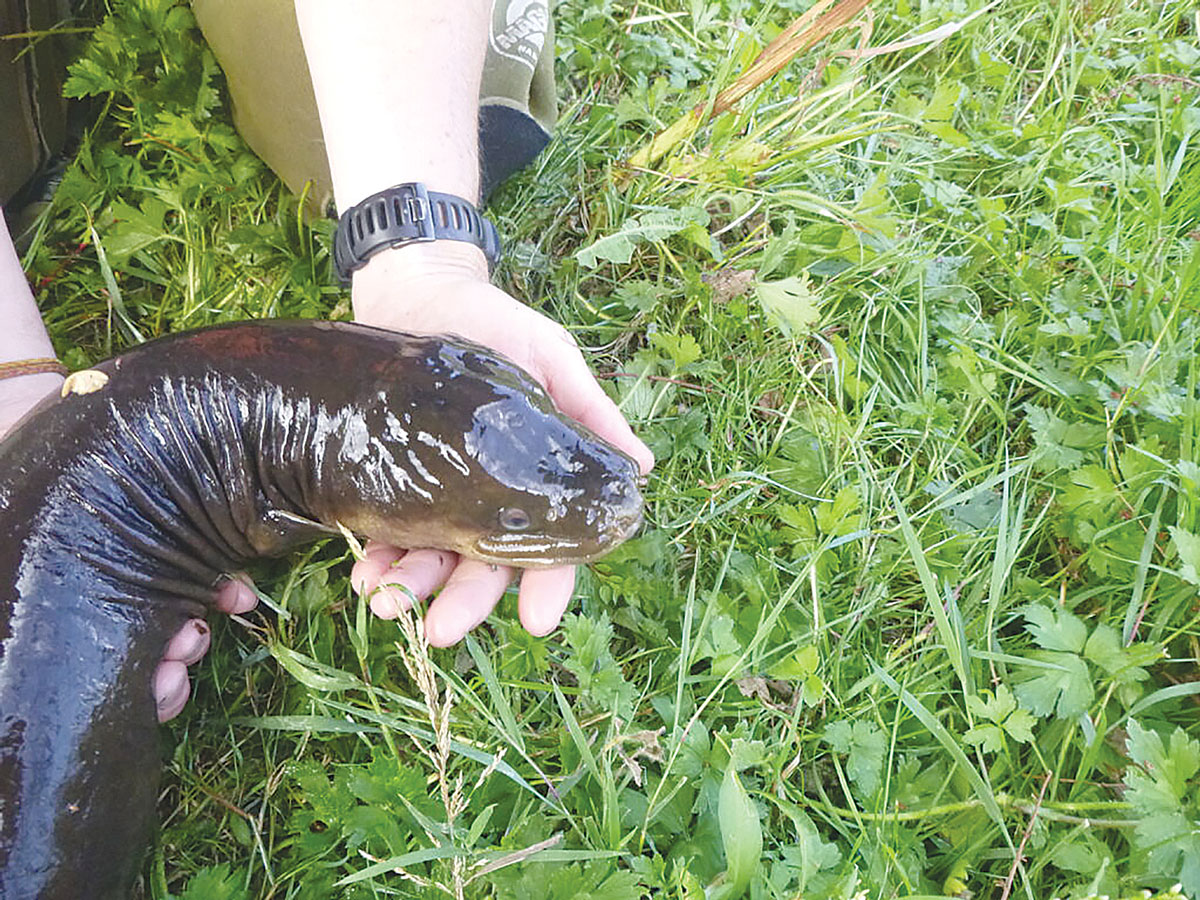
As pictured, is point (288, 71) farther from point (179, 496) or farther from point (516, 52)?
point (179, 496)

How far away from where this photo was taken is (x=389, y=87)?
255 centimetres

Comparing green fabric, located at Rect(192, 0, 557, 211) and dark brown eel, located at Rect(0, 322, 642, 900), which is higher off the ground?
green fabric, located at Rect(192, 0, 557, 211)

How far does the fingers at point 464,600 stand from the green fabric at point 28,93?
2.33 m

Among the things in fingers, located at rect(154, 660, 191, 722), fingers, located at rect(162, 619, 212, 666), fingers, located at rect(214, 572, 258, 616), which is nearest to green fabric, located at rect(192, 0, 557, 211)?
fingers, located at rect(214, 572, 258, 616)

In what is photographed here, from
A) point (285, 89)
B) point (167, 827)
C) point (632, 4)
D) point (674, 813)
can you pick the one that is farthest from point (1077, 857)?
point (632, 4)

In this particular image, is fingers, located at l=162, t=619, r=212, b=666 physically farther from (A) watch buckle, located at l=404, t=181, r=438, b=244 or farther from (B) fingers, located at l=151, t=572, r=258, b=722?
(A) watch buckle, located at l=404, t=181, r=438, b=244

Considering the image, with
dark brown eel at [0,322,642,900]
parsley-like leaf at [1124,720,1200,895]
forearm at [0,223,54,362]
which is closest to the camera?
parsley-like leaf at [1124,720,1200,895]

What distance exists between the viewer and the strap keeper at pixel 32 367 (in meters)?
2.52

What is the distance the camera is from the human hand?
2078mm

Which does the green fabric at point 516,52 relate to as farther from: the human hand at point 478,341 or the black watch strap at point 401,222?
the human hand at point 478,341

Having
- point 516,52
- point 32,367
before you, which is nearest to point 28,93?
point 32,367

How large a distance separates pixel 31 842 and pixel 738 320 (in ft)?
7.91

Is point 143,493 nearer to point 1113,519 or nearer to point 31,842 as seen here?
point 31,842

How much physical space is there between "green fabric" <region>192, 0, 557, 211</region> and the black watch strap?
1.55 ft
